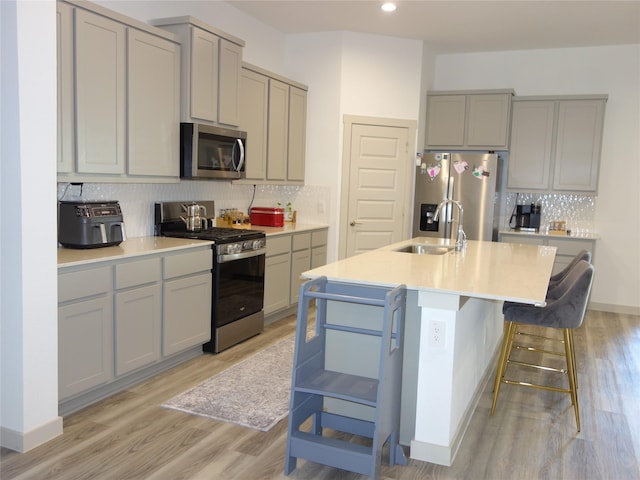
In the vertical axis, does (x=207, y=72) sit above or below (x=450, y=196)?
above

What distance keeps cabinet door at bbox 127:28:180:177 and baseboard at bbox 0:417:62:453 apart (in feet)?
5.50

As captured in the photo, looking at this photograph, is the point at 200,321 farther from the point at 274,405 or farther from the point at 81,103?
the point at 81,103

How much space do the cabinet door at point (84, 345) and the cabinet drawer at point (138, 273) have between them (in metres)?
0.14

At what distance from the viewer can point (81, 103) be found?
329 cm

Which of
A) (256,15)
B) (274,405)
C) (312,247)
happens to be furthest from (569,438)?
(256,15)

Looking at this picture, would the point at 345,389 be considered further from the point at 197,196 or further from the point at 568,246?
the point at 568,246

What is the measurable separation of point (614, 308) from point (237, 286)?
449 centimetres

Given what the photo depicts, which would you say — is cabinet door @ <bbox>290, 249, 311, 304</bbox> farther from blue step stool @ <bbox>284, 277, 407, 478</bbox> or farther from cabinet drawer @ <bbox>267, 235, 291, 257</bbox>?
blue step stool @ <bbox>284, 277, 407, 478</bbox>

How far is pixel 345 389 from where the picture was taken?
2553 millimetres

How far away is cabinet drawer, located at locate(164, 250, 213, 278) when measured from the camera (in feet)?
12.1

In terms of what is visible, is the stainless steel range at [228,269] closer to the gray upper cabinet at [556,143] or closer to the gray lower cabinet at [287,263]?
the gray lower cabinet at [287,263]


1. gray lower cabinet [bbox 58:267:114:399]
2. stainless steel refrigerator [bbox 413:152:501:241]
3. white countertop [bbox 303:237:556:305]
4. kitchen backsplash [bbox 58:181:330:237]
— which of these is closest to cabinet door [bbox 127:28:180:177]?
kitchen backsplash [bbox 58:181:330:237]

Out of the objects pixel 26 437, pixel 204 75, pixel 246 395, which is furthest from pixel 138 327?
pixel 204 75

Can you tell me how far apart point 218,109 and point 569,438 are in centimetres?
334
